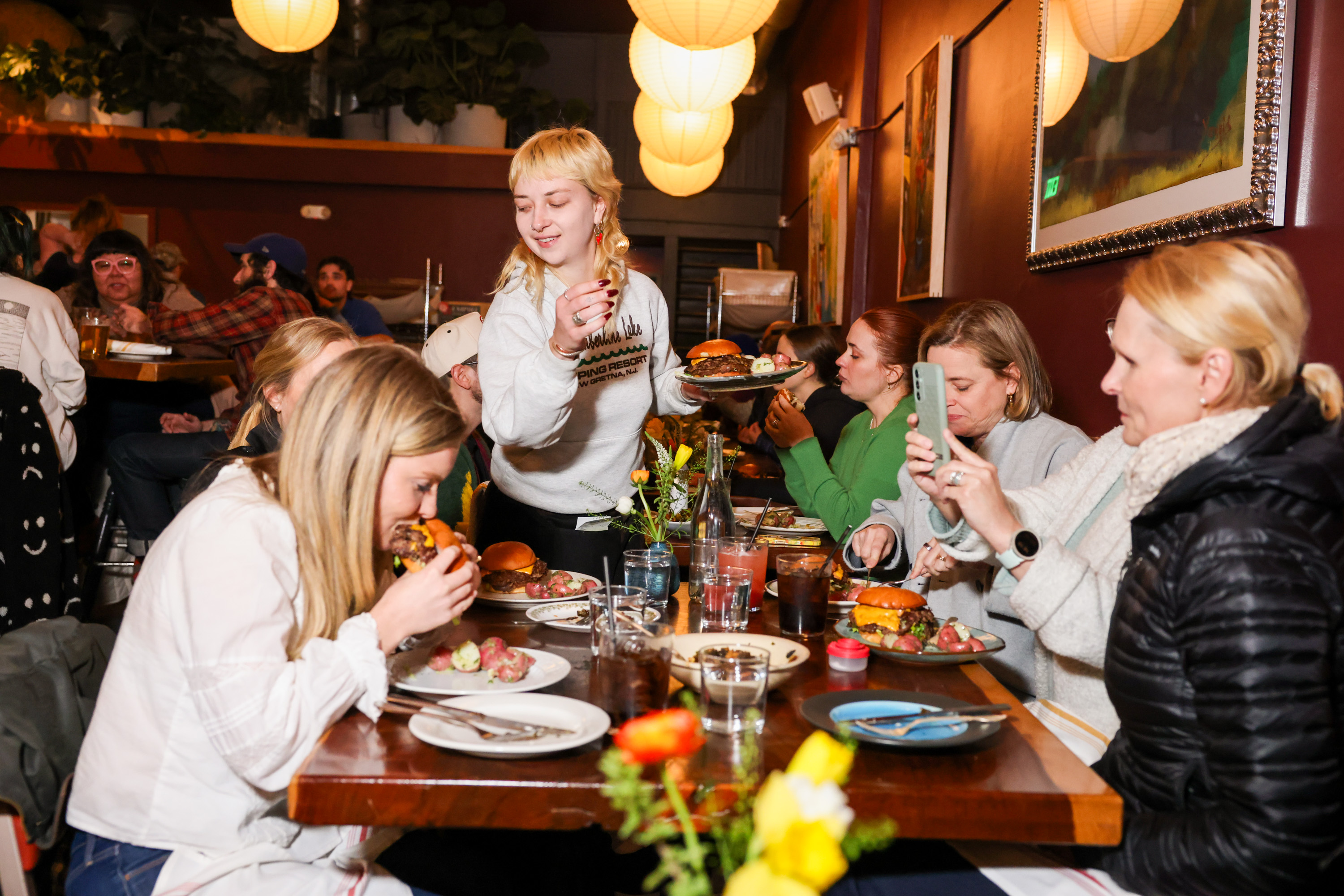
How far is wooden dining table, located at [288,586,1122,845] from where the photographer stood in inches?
42.4

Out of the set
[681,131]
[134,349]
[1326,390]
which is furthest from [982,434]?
[681,131]

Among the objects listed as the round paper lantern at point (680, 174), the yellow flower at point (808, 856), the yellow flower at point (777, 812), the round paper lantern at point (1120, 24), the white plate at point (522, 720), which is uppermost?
the round paper lantern at point (680, 174)

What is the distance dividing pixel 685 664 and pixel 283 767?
54 cm

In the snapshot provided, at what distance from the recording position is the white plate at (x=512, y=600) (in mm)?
1812

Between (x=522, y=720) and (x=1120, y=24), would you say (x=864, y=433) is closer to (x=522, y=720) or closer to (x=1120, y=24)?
(x=1120, y=24)

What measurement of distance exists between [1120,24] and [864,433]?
1.42 m

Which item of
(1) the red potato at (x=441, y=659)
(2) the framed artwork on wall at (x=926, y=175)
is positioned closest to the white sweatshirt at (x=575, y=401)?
(1) the red potato at (x=441, y=659)

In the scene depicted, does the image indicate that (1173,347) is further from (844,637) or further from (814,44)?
(814,44)

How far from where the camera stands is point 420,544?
140cm

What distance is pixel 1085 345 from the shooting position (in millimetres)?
2586

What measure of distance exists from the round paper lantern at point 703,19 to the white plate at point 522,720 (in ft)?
9.68

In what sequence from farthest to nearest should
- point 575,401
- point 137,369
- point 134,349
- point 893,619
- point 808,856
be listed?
point 134,349 < point 137,369 < point 575,401 < point 893,619 < point 808,856

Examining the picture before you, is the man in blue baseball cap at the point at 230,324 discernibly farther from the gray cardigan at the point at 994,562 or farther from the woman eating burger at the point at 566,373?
the gray cardigan at the point at 994,562

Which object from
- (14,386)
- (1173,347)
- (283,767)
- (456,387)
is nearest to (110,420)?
(14,386)
